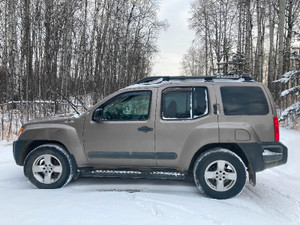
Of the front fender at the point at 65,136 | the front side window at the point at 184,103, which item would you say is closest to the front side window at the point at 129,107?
the front side window at the point at 184,103

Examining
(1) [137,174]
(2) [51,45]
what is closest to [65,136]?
(1) [137,174]

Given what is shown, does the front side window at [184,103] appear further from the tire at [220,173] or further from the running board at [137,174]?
the running board at [137,174]

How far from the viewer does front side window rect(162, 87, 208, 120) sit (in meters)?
3.96

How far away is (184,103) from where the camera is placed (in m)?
4.02

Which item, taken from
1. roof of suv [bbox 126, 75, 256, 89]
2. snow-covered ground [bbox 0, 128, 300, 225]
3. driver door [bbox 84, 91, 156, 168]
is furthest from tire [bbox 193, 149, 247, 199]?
roof of suv [bbox 126, 75, 256, 89]

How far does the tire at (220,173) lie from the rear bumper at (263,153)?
0.62 ft

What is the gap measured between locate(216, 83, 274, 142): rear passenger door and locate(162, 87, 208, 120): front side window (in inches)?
11.1

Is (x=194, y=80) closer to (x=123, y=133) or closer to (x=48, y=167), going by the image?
(x=123, y=133)

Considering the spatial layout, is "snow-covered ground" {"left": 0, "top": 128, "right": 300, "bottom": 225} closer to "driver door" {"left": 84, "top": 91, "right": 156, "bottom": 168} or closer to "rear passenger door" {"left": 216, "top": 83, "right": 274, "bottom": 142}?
"driver door" {"left": 84, "top": 91, "right": 156, "bottom": 168}

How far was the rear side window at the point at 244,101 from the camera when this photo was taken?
3838 millimetres

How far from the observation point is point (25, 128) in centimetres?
433

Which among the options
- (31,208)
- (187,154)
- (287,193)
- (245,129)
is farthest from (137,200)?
(287,193)

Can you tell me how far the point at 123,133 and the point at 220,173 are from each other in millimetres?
1672

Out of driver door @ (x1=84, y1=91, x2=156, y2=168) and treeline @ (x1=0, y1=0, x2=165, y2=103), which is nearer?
driver door @ (x1=84, y1=91, x2=156, y2=168)
